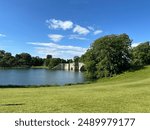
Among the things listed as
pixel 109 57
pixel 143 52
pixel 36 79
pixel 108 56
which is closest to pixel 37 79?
pixel 36 79

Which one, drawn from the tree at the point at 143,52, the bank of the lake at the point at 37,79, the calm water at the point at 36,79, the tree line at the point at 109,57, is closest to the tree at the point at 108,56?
the tree line at the point at 109,57

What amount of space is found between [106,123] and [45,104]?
570 cm

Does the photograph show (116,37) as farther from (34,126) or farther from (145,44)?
(34,126)

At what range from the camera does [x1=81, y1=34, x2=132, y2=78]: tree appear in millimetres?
81312

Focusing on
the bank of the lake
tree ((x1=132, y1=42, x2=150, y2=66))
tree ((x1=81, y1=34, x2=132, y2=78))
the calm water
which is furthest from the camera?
tree ((x1=132, y1=42, x2=150, y2=66))

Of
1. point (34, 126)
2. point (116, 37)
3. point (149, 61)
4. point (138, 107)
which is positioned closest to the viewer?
point (34, 126)

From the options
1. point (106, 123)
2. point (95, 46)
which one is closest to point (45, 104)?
point (106, 123)

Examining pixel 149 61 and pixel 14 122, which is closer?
pixel 14 122

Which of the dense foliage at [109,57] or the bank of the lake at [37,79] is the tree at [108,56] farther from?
the bank of the lake at [37,79]

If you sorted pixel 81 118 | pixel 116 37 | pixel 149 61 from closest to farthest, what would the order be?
pixel 81 118, pixel 116 37, pixel 149 61

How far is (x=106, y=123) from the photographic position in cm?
980

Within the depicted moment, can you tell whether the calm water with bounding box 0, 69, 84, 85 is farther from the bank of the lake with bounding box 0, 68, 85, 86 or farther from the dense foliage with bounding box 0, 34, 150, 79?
the dense foliage with bounding box 0, 34, 150, 79

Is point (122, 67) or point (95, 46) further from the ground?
point (95, 46)

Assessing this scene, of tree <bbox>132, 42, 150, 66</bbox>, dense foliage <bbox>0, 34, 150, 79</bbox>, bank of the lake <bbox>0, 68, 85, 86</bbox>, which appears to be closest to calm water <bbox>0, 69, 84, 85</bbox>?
bank of the lake <bbox>0, 68, 85, 86</bbox>
